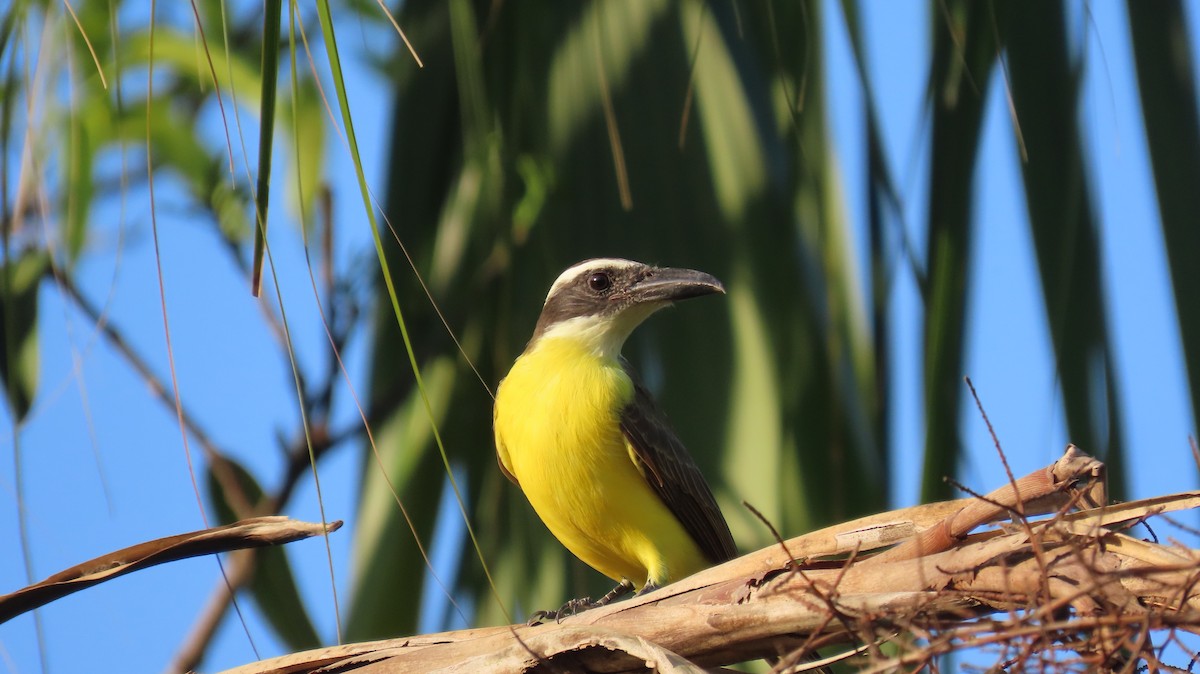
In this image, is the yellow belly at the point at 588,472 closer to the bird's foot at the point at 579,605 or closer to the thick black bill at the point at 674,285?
the bird's foot at the point at 579,605

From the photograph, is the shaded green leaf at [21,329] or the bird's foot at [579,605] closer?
the shaded green leaf at [21,329]

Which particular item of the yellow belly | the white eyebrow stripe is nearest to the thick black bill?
the white eyebrow stripe

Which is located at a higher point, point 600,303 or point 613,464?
point 600,303

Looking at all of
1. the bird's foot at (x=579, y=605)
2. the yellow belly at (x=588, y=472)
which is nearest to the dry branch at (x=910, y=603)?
the bird's foot at (x=579, y=605)

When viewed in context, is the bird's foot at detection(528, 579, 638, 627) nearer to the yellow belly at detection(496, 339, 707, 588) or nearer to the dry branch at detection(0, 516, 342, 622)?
the yellow belly at detection(496, 339, 707, 588)

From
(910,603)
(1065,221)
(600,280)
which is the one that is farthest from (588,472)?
(910,603)

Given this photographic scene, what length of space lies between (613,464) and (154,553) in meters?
1.90

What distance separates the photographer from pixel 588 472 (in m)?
4.03

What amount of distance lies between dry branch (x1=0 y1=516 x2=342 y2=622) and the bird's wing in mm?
1827

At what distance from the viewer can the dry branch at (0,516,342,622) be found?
7.76 feet

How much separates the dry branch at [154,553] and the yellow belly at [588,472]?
66.8 inches

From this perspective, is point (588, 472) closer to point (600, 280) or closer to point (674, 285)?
point (674, 285)

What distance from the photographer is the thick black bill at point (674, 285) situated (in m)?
3.98

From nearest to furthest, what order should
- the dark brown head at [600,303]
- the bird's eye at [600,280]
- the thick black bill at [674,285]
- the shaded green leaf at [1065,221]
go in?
the shaded green leaf at [1065,221] → the thick black bill at [674,285] → the dark brown head at [600,303] → the bird's eye at [600,280]
